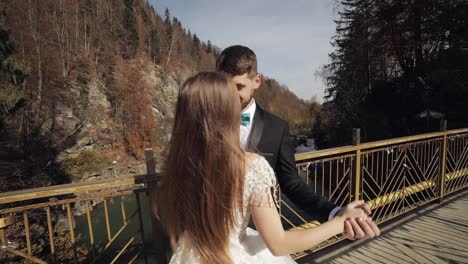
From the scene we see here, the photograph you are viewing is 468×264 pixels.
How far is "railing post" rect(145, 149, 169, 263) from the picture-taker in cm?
188

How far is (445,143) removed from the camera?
4.21 metres

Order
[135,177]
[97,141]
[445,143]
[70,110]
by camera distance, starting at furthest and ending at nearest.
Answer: [97,141] → [70,110] → [445,143] → [135,177]

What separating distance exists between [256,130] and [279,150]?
0.17m

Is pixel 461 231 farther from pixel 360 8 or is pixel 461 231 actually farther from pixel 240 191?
pixel 360 8

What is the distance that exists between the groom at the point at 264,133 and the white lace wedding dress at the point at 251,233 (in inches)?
11.2

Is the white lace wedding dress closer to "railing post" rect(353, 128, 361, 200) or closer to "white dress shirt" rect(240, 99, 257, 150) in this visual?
"white dress shirt" rect(240, 99, 257, 150)

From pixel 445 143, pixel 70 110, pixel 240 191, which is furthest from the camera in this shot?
pixel 70 110

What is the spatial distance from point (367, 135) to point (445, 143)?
1370cm

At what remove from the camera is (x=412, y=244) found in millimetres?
3049

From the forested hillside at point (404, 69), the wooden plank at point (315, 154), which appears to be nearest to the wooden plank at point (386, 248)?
the wooden plank at point (315, 154)

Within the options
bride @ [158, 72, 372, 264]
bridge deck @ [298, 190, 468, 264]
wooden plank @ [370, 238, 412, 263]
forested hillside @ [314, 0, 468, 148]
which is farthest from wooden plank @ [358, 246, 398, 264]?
forested hillside @ [314, 0, 468, 148]

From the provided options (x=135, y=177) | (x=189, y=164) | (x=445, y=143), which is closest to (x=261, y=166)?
(x=189, y=164)

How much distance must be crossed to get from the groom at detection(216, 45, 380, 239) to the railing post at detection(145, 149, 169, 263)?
84cm

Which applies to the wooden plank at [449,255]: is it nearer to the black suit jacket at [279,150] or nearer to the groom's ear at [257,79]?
the black suit jacket at [279,150]
